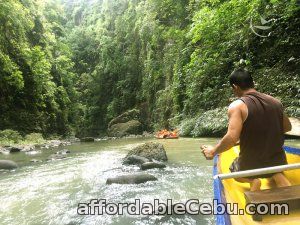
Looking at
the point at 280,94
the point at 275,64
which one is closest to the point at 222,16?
the point at 275,64

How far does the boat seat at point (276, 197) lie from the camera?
2.34m

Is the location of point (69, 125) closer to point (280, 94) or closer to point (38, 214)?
point (280, 94)

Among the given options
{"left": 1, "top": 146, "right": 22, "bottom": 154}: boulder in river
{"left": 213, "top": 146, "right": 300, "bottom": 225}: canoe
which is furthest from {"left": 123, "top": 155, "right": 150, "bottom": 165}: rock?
{"left": 1, "top": 146, "right": 22, "bottom": 154}: boulder in river

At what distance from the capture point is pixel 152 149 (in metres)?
8.95

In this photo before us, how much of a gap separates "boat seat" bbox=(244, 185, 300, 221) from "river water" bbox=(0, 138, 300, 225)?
5.61 ft

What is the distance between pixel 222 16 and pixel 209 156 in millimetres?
10596

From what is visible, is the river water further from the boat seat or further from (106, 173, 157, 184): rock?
the boat seat

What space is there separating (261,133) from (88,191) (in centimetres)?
401

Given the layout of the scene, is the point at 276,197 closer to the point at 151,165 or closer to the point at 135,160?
the point at 151,165

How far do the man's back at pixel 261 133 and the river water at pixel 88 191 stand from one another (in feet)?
4.87

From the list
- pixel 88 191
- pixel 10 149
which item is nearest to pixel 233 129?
pixel 88 191

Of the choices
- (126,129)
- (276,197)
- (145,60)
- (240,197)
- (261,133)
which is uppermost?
(145,60)

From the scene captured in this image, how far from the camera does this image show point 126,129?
85.8 feet

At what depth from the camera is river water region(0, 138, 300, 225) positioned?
443cm
